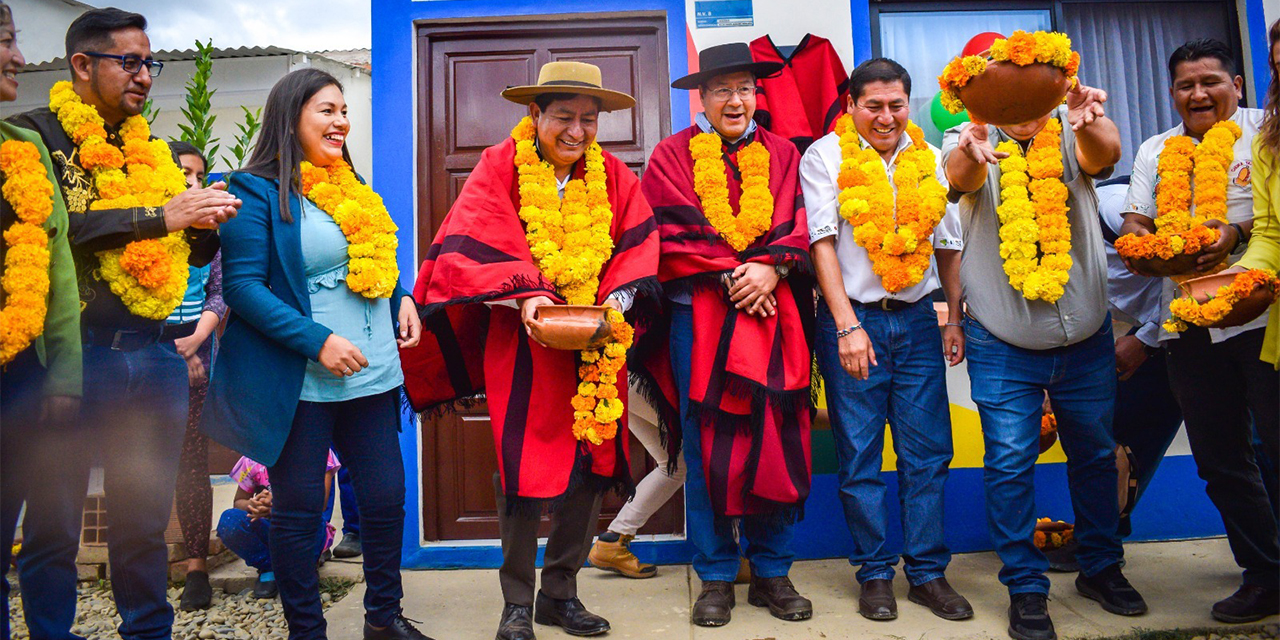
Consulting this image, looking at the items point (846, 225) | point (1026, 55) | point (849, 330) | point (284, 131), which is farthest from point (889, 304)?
point (284, 131)

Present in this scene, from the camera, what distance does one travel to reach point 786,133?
4.13m

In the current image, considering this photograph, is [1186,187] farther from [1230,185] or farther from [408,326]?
[408,326]

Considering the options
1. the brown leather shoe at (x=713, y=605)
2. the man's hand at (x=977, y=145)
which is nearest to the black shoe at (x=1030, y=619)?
the brown leather shoe at (x=713, y=605)

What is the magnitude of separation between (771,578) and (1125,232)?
195 cm

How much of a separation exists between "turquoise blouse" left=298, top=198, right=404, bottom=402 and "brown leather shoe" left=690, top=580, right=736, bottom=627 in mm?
1490

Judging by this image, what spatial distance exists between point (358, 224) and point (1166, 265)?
2.87 m

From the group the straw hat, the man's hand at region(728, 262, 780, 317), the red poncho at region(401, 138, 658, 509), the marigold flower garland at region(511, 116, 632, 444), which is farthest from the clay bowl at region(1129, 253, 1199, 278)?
the straw hat

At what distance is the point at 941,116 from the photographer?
4.60 metres

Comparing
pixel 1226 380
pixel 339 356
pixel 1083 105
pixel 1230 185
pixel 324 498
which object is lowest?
pixel 324 498

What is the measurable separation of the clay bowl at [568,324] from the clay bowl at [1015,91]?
4.93 feet

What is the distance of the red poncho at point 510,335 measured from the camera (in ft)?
10.2

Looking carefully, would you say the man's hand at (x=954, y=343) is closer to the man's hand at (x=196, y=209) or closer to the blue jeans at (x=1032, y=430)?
the blue jeans at (x=1032, y=430)

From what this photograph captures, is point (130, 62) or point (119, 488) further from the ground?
point (130, 62)

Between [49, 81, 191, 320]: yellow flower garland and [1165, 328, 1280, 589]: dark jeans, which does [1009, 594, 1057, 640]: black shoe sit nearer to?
[1165, 328, 1280, 589]: dark jeans
